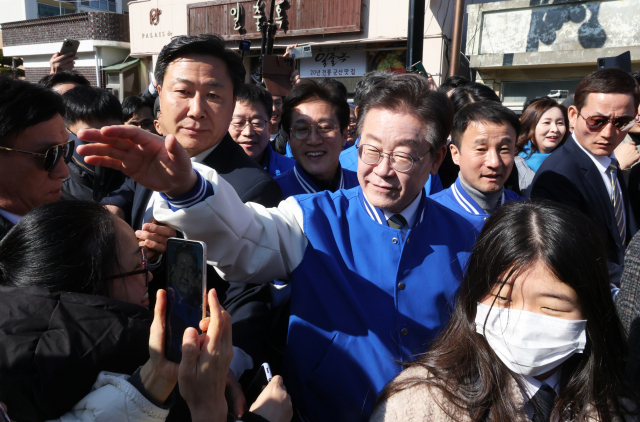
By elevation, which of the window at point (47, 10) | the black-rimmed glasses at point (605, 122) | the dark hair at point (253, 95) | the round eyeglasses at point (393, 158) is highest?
the window at point (47, 10)

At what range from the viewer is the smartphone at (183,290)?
1.08 metres

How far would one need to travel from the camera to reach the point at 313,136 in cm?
308

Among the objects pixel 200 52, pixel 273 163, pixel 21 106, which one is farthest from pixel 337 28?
pixel 21 106

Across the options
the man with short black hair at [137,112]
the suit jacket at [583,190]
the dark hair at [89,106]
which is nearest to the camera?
the suit jacket at [583,190]

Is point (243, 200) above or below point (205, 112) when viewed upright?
below

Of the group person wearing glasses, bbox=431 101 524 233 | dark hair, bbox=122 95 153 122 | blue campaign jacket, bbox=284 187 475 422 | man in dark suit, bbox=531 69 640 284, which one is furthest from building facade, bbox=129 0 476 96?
blue campaign jacket, bbox=284 187 475 422

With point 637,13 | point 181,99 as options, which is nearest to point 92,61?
point 637,13

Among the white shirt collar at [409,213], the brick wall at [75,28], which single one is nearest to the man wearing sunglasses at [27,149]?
the white shirt collar at [409,213]

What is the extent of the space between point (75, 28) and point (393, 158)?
2053 centimetres

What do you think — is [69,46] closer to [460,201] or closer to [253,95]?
[253,95]

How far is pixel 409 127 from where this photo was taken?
6.20 ft

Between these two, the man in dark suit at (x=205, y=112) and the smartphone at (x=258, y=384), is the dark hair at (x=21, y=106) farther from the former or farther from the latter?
the smartphone at (x=258, y=384)

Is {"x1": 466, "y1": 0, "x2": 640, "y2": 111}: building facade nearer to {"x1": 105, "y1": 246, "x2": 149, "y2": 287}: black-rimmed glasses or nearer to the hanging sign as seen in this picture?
the hanging sign

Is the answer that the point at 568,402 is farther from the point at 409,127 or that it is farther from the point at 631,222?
the point at 631,222
